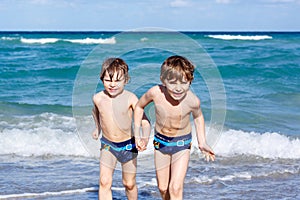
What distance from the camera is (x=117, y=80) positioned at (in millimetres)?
4156

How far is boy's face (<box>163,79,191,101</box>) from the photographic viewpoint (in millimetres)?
4012

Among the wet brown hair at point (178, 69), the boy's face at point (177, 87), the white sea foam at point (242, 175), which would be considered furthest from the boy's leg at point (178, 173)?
the white sea foam at point (242, 175)

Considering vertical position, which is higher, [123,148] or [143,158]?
[123,148]

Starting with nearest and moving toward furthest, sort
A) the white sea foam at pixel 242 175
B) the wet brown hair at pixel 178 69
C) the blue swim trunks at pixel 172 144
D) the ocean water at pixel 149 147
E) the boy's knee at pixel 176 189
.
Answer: the wet brown hair at pixel 178 69, the boy's knee at pixel 176 189, the blue swim trunks at pixel 172 144, the ocean water at pixel 149 147, the white sea foam at pixel 242 175

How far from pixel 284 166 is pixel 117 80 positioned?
3368 millimetres

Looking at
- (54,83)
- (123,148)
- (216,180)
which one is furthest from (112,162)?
(54,83)

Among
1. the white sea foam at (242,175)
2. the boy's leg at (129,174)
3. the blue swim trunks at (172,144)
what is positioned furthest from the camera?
the white sea foam at (242,175)

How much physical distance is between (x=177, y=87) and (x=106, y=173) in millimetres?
952

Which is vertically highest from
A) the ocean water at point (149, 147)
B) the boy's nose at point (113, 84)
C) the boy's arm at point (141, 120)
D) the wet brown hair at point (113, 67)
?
the wet brown hair at point (113, 67)

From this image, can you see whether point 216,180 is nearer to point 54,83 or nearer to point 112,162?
point 112,162

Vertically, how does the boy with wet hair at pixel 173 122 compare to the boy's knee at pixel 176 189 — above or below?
above

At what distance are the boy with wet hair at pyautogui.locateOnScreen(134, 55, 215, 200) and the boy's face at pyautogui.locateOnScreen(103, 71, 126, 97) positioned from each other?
0.21m

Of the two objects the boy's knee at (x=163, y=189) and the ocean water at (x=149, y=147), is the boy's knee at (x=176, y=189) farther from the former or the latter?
the ocean water at (x=149, y=147)

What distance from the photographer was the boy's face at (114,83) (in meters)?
4.14
